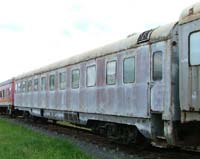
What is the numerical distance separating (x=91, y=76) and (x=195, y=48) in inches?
258

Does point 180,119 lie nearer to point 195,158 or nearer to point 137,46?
point 195,158

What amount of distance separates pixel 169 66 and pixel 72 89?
7813mm

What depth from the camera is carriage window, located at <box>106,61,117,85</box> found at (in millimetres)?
13742

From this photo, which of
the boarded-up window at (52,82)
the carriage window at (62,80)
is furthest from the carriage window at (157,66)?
the boarded-up window at (52,82)

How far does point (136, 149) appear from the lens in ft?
44.2

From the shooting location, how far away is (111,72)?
14.0m

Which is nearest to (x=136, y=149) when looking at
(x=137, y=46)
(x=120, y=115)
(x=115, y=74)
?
(x=120, y=115)

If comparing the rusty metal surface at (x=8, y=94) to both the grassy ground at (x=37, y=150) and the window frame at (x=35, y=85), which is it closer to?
the window frame at (x=35, y=85)

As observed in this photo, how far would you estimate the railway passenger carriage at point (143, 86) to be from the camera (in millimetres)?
9586

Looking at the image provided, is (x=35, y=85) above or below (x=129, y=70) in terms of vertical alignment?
below

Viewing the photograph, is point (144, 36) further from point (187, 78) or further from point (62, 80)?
point (62, 80)

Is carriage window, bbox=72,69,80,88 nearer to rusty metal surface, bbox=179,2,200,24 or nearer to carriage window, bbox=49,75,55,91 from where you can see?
carriage window, bbox=49,75,55,91

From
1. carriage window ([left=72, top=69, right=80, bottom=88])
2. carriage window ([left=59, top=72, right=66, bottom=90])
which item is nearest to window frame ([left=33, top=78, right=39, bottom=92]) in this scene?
carriage window ([left=59, top=72, right=66, bottom=90])

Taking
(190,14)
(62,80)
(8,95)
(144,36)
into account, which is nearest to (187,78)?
(190,14)
